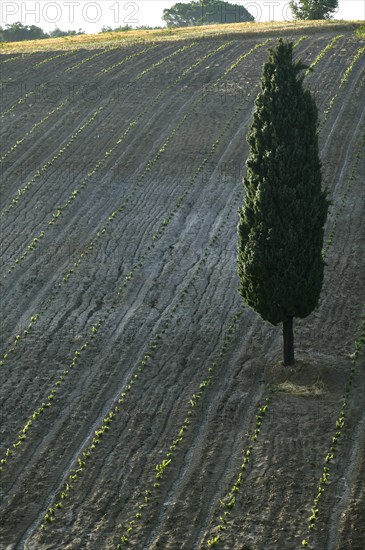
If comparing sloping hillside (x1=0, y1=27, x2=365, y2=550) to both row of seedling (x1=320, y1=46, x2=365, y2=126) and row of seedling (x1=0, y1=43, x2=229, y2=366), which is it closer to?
row of seedling (x1=0, y1=43, x2=229, y2=366)

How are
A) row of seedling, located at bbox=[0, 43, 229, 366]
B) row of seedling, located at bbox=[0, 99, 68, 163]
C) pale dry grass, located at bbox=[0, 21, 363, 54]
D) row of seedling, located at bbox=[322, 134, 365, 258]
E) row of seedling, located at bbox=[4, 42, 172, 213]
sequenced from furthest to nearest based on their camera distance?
pale dry grass, located at bbox=[0, 21, 363, 54], row of seedling, located at bbox=[0, 99, 68, 163], row of seedling, located at bbox=[4, 42, 172, 213], row of seedling, located at bbox=[322, 134, 365, 258], row of seedling, located at bbox=[0, 43, 229, 366]

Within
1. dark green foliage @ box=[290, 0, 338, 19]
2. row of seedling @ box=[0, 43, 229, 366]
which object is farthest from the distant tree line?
row of seedling @ box=[0, 43, 229, 366]

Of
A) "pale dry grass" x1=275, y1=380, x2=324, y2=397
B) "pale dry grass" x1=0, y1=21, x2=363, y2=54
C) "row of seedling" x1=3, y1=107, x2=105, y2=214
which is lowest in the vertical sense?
"pale dry grass" x1=275, y1=380, x2=324, y2=397

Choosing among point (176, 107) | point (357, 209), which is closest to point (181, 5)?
point (176, 107)

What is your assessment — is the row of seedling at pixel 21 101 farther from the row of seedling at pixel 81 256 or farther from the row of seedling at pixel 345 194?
the row of seedling at pixel 345 194

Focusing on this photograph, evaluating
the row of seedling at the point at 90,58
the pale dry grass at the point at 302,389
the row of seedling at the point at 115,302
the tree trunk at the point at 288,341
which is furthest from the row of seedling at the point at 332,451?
the row of seedling at the point at 90,58

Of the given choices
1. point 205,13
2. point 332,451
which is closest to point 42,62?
point 332,451

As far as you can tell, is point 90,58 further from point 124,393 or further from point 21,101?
point 124,393

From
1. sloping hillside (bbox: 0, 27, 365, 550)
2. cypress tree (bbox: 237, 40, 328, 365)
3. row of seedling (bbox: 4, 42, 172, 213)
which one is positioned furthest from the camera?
row of seedling (bbox: 4, 42, 172, 213)
